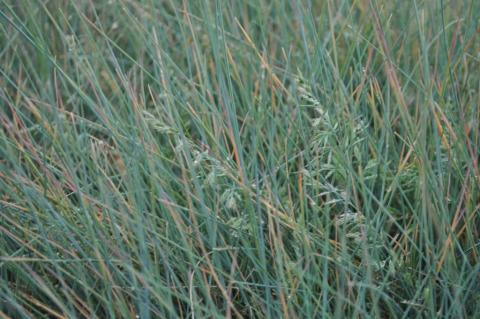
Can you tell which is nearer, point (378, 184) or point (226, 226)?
point (226, 226)

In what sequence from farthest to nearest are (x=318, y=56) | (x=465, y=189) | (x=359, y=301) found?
1. (x=318, y=56)
2. (x=465, y=189)
3. (x=359, y=301)

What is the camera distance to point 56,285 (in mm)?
1210

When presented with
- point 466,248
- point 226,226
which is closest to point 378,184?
point 466,248

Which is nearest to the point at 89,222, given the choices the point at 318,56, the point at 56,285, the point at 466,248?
the point at 56,285

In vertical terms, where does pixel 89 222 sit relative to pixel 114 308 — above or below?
above

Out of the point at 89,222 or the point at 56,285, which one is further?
the point at 56,285

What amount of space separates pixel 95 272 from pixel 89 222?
3.9 inches

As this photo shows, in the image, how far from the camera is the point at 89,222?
105cm

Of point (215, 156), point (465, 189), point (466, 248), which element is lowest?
point (466, 248)

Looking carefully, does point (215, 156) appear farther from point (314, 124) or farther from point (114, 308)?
point (114, 308)

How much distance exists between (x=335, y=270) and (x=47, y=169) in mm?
521

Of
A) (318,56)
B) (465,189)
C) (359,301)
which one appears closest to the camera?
(359,301)

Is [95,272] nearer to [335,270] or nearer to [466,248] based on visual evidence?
[335,270]

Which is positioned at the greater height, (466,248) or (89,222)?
(89,222)
